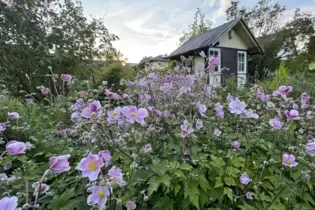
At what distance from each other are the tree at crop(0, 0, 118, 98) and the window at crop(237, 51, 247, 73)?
29.4 ft

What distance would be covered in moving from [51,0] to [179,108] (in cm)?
731

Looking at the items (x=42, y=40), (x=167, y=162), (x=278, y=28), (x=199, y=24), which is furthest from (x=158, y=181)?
(x=278, y=28)

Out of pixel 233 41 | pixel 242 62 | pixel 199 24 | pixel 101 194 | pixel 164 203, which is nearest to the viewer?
pixel 101 194

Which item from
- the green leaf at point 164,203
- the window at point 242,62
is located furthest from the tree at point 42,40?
the window at point 242,62

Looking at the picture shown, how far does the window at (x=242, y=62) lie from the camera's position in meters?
13.9

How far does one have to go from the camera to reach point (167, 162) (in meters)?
1.22

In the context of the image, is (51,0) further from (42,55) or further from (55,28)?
(42,55)

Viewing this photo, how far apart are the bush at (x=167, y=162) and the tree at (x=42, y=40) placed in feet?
17.3

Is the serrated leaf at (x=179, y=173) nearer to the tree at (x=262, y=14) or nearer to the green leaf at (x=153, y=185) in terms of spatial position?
the green leaf at (x=153, y=185)

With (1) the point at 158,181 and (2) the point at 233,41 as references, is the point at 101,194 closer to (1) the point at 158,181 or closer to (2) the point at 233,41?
(1) the point at 158,181

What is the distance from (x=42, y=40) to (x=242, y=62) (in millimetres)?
11443

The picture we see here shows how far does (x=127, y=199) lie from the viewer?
0.98 meters

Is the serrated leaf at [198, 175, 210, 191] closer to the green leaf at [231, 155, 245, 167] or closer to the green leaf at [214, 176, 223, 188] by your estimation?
the green leaf at [214, 176, 223, 188]

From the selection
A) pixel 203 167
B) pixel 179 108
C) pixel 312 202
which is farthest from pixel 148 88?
pixel 312 202
